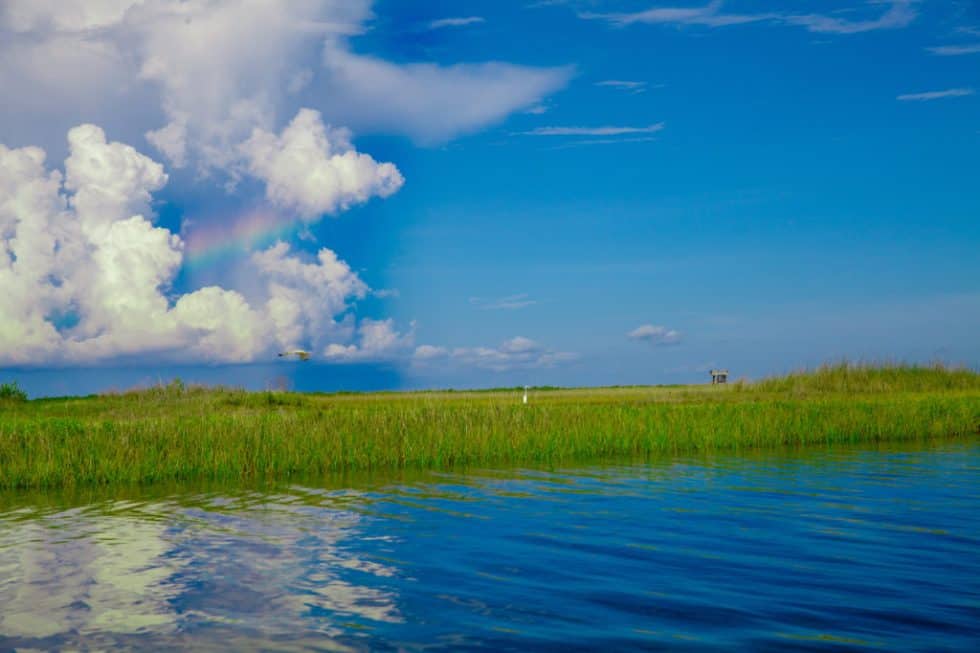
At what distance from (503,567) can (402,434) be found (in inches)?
478

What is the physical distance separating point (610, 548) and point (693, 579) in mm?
1966

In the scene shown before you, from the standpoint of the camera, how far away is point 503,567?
35.8 feet

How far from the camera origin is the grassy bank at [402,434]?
64.5 ft

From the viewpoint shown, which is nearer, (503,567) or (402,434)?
(503,567)

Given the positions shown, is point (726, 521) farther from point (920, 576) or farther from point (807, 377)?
point (807, 377)

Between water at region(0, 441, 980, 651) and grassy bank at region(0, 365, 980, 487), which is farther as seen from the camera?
grassy bank at region(0, 365, 980, 487)

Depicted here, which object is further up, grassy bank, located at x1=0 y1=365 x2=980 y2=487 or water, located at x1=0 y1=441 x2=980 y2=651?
grassy bank, located at x1=0 y1=365 x2=980 y2=487

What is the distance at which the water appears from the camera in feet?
27.3

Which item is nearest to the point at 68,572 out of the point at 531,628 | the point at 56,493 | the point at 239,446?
the point at 531,628

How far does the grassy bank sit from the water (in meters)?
1.51

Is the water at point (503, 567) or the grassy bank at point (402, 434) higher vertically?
the grassy bank at point (402, 434)

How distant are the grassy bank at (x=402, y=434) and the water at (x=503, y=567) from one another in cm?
151

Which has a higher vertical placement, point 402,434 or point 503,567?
point 402,434

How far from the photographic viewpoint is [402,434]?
22766mm
